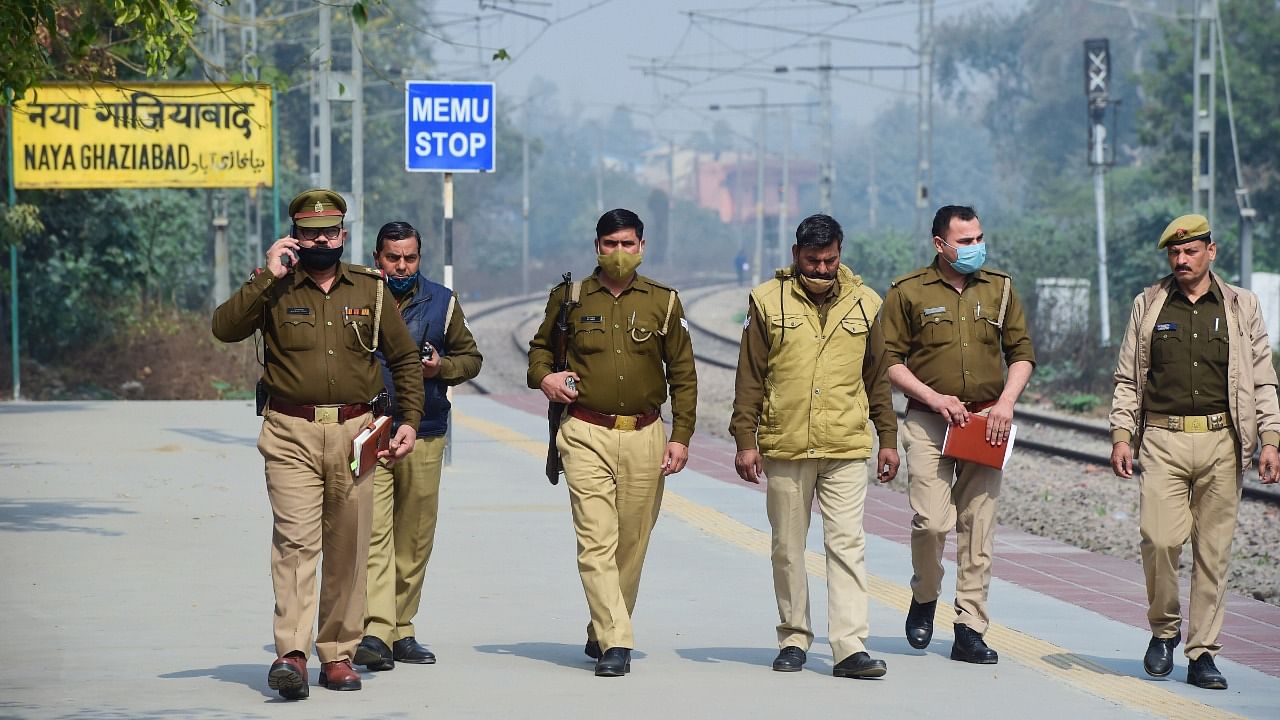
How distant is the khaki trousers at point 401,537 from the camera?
26.7 ft

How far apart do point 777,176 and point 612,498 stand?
409 ft

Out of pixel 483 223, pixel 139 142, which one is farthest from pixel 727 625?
pixel 483 223

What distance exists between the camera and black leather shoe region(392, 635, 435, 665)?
8109mm

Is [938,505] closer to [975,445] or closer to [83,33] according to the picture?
[975,445]

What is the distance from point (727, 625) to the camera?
9109mm

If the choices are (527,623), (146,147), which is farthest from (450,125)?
(146,147)

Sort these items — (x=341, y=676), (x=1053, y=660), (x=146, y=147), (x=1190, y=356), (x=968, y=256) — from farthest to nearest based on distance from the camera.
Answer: (x=146, y=147), (x=968, y=256), (x=1053, y=660), (x=1190, y=356), (x=341, y=676)

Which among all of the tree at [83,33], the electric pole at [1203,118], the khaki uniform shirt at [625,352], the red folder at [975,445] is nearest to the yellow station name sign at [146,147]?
the tree at [83,33]

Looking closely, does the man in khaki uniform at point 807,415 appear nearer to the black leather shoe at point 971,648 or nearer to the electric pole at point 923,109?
the black leather shoe at point 971,648

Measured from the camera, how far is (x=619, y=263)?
7863mm

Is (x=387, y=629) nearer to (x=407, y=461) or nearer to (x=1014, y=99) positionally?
(x=407, y=461)

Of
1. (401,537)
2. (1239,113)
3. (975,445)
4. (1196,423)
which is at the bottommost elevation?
(401,537)

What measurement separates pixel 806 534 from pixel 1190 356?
1.72m

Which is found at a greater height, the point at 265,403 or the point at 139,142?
the point at 139,142
